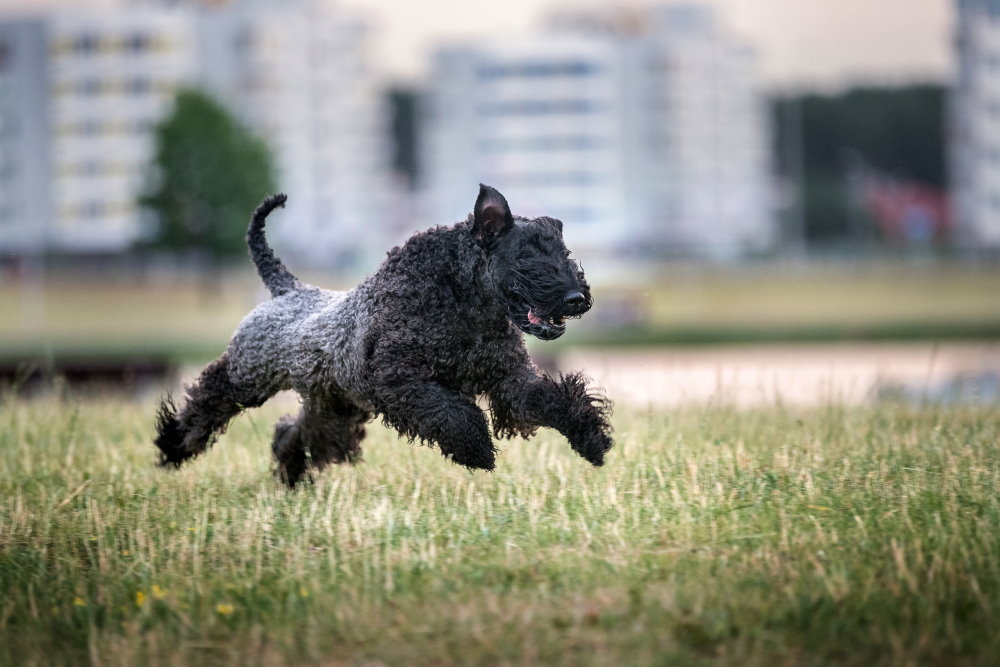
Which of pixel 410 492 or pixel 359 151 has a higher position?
pixel 359 151

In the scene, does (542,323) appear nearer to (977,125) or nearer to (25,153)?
(977,125)

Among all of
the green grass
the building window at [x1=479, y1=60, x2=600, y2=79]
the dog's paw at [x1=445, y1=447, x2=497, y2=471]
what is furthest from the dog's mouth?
the building window at [x1=479, y1=60, x2=600, y2=79]

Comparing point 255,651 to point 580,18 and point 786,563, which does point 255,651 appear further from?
point 580,18

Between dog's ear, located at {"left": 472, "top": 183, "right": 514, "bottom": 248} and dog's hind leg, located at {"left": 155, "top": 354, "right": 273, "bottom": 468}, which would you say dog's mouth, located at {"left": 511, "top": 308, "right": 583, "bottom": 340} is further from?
dog's hind leg, located at {"left": 155, "top": 354, "right": 273, "bottom": 468}

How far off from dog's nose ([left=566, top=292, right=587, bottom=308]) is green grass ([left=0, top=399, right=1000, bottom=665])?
87cm

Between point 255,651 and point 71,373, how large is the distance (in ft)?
45.6

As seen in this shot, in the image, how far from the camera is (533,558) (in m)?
4.83

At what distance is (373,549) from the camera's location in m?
5.09

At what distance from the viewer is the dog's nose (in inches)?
213

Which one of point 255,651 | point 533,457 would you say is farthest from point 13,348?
point 255,651

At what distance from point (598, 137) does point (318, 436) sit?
312ft

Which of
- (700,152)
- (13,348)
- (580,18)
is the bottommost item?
(13,348)

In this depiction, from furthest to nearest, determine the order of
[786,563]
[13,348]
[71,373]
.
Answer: [13,348] < [71,373] < [786,563]

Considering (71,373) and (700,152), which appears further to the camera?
(700,152)
